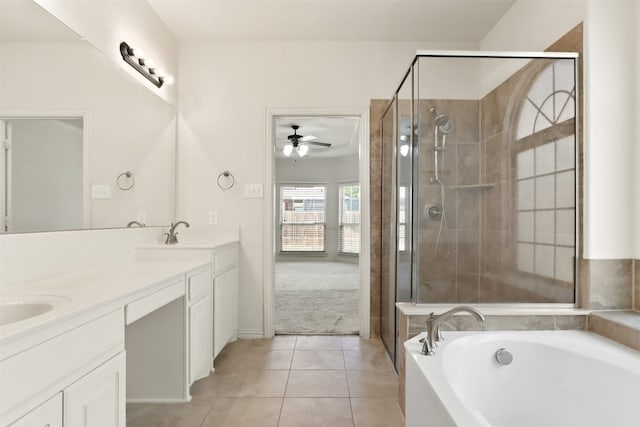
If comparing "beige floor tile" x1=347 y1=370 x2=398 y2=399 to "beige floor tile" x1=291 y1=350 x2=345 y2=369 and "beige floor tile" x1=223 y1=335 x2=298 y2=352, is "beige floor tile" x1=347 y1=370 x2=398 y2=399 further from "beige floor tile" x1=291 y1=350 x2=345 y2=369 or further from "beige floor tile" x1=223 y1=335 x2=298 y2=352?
"beige floor tile" x1=223 y1=335 x2=298 y2=352

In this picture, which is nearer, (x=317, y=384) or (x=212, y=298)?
(x=317, y=384)

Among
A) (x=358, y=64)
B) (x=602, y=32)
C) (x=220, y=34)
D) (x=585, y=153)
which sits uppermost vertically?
(x=220, y=34)

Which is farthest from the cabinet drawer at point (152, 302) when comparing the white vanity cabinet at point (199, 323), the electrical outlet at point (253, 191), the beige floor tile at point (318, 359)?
the electrical outlet at point (253, 191)

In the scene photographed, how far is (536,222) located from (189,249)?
216 centimetres

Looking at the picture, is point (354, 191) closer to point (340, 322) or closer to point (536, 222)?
point (340, 322)

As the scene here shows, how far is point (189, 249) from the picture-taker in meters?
2.41

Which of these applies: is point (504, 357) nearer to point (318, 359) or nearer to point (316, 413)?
point (316, 413)

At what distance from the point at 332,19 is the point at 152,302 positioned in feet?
7.94

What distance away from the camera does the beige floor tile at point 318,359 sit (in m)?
2.54

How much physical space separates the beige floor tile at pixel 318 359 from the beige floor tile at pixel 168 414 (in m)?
0.72

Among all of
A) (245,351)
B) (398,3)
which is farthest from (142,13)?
(245,351)

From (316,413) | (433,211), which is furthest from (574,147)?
(316,413)

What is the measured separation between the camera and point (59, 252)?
5.91ft

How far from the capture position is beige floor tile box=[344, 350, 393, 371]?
2.53m
